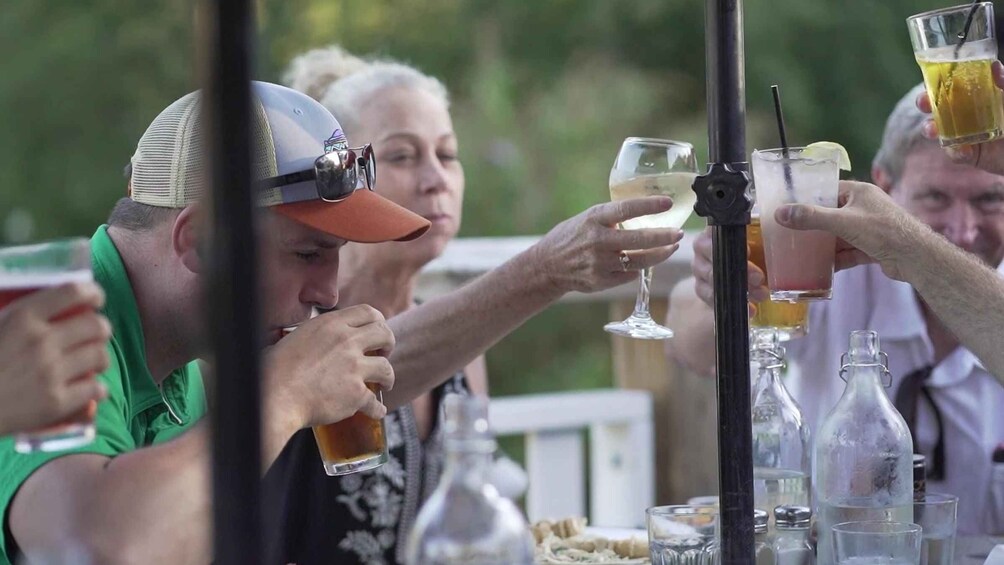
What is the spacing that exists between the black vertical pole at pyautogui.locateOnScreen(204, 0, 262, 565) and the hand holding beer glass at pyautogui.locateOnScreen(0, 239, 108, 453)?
43 centimetres

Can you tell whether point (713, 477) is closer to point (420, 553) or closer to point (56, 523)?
point (56, 523)

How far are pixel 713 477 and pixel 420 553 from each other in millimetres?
2504

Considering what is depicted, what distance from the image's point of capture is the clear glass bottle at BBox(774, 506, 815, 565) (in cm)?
152

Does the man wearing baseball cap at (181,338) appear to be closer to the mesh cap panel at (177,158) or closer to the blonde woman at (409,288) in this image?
the mesh cap panel at (177,158)

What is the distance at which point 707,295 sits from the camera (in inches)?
80.9

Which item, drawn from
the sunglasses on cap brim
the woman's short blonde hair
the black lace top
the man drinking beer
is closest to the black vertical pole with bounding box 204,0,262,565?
the man drinking beer

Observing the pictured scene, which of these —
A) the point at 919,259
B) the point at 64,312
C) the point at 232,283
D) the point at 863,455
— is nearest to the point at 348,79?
the point at 919,259

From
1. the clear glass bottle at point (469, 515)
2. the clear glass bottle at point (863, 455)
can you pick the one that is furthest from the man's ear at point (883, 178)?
the clear glass bottle at point (469, 515)

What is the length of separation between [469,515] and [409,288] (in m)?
1.78

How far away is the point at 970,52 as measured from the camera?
69.1 inches

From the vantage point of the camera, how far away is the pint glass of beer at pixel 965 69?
1743 millimetres

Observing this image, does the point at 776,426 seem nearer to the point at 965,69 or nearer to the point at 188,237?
the point at 965,69

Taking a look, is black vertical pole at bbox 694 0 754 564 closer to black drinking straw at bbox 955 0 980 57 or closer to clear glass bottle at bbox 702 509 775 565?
clear glass bottle at bbox 702 509 775 565

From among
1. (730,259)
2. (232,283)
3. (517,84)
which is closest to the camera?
(232,283)
